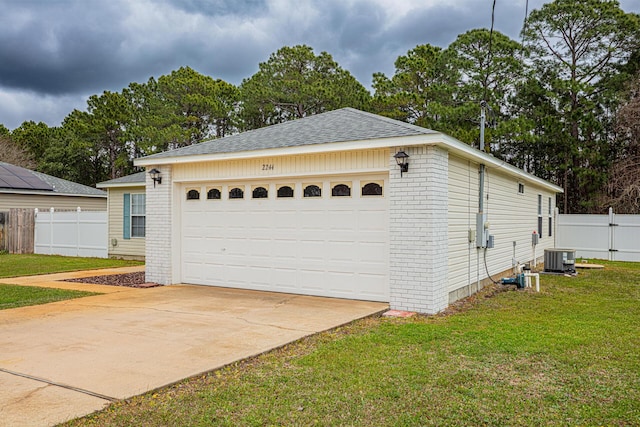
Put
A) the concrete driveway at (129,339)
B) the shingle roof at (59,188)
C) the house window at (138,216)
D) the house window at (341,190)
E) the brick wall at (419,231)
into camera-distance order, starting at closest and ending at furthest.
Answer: the concrete driveway at (129,339) → the brick wall at (419,231) → the house window at (341,190) → the house window at (138,216) → the shingle roof at (59,188)

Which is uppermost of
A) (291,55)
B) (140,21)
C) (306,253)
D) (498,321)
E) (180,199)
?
(291,55)

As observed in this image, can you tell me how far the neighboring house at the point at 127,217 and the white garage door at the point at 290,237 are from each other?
6.21 meters

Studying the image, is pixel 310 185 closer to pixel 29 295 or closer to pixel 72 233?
pixel 29 295

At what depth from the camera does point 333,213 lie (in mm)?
8352

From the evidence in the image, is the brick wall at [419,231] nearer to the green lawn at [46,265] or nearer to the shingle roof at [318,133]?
the shingle roof at [318,133]

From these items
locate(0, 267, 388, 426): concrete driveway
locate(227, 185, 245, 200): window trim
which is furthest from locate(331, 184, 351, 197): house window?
locate(227, 185, 245, 200): window trim

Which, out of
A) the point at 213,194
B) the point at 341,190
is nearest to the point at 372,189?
the point at 341,190

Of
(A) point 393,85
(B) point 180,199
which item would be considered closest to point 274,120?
(A) point 393,85

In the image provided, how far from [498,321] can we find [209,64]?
27541 mm

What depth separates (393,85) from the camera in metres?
24.4

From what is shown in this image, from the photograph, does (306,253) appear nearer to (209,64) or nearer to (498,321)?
(498,321)

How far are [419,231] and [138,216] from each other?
11.2 meters

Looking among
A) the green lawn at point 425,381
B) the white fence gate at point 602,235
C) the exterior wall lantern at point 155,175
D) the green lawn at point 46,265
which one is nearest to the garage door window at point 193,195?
the exterior wall lantern at point 155,175

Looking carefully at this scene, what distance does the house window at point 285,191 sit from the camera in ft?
29.1
